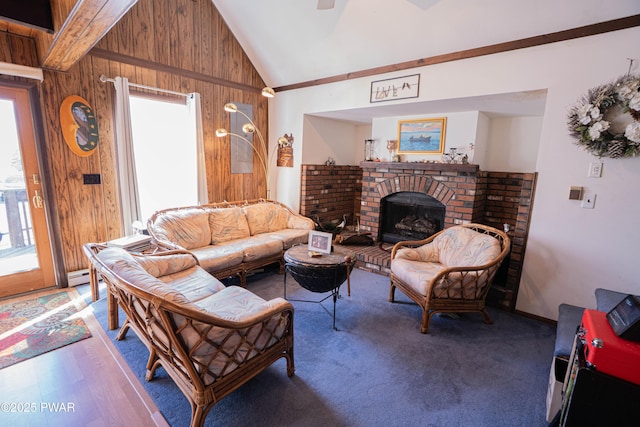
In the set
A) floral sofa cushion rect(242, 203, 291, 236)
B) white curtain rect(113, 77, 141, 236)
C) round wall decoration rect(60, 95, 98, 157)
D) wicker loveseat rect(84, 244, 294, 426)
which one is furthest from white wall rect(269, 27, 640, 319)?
round wall decoration rect(60, 95, 98, 157)

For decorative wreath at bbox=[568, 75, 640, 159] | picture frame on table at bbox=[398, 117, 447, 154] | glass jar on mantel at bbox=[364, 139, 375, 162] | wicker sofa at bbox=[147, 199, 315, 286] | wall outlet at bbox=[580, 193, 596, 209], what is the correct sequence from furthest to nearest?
glass jar on mantel at bbox=[364, 139, 375, 162] < picture frame on table at bbox=[398, 117, 447, 154] < wicker sofa at bbox=[147, 199, 315, 286] < wall outlet at bbox=[580, 193, 596, 209] < decorative wreath at bbox=[568, 75, 640, 159]

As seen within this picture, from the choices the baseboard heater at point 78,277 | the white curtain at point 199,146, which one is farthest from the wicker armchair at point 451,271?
the baseboard heater at point 78,277

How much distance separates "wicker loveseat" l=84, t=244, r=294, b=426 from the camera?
4.60ft

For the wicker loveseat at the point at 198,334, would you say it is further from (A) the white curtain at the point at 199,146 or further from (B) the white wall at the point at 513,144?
(B) the white wall at the point at 513,144

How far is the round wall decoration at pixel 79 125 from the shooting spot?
301 centimetres

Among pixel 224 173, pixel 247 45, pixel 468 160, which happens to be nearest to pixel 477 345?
pixel 468 160

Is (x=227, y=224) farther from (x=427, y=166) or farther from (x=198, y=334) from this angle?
(x=427, y=166)

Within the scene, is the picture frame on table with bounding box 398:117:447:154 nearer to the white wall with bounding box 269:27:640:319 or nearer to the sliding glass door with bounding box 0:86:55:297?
the white wall with bounding box 269:27:640:319

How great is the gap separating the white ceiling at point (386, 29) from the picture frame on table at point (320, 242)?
1965 millimetres

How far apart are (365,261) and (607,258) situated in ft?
7.76

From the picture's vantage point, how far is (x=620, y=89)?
7.43ft

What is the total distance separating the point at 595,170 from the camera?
2.46m

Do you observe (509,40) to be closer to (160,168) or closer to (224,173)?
(224,173)

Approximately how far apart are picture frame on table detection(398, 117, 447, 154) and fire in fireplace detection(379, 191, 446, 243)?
0.61 m
